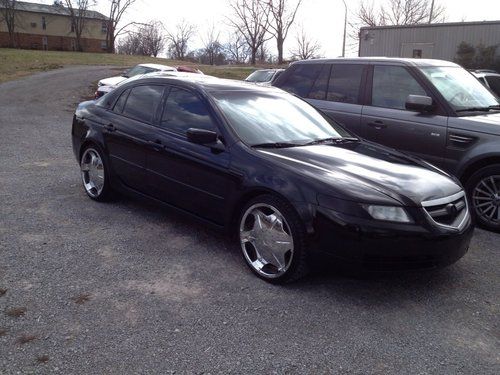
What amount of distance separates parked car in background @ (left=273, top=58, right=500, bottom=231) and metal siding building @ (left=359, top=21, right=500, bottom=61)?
17665 millimetres

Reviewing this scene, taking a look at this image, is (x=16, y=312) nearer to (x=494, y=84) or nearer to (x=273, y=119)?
(x=273, y=119)

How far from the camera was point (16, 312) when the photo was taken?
128 inches

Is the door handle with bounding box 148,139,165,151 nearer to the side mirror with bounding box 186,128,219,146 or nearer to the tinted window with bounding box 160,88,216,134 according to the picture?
the tinted window with bounding box 160,88,216,134

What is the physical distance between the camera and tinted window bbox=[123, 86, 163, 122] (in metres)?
5.09

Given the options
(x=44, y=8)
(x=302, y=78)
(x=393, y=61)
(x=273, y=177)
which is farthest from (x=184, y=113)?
(x=44, y=8)

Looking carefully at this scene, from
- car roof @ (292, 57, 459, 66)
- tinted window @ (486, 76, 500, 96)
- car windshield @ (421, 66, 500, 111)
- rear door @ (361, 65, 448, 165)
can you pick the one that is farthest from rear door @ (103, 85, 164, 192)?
tinted window @ (486, 76, 500, 96)

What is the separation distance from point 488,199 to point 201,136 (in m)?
3.18

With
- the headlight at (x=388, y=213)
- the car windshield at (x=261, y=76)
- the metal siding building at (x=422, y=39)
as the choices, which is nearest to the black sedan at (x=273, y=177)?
the headlight at (x=388, y=213)

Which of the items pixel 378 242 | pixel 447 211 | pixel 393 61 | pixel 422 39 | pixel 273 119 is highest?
pixel 422 39

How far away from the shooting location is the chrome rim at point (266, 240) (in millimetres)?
3748

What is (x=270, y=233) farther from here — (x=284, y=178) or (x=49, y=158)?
(x=49, y=158)

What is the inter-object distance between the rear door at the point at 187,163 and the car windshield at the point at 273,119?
217mm

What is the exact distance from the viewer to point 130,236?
472 cm

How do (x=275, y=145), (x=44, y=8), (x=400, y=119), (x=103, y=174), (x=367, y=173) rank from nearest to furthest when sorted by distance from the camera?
(x=367, y=173), (x=275, y=145), (x=103, y=174), (x=400, y=119), (x=44, y=8)
